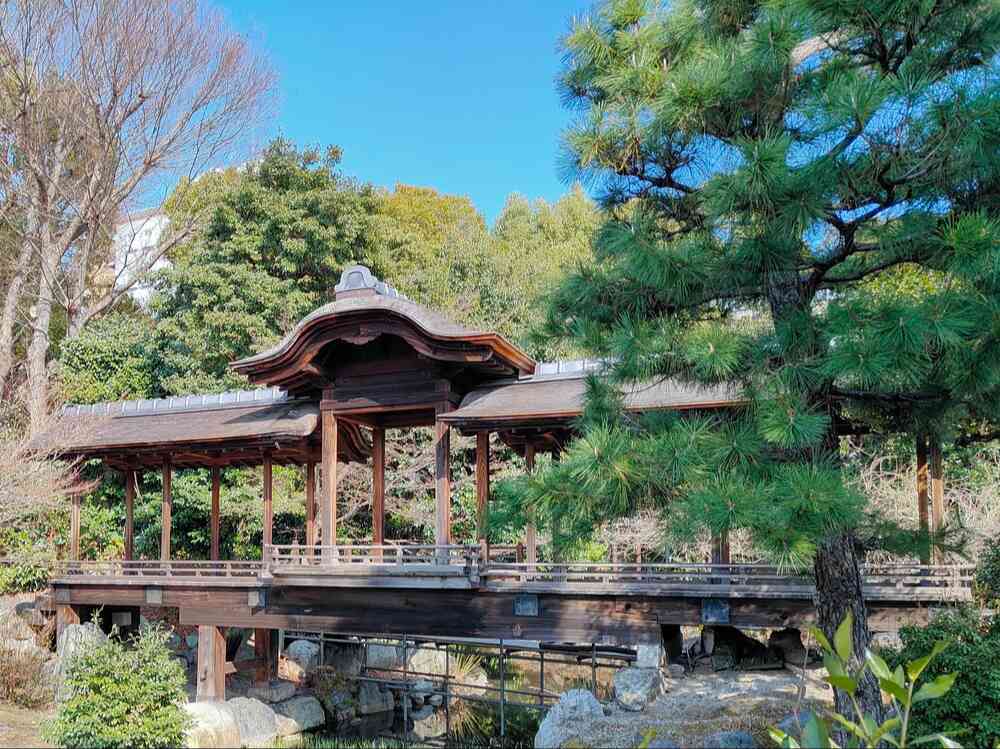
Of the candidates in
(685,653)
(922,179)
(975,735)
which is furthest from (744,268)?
(685,653)

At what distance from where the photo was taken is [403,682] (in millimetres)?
12562

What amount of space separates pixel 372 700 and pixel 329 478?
13.9ft

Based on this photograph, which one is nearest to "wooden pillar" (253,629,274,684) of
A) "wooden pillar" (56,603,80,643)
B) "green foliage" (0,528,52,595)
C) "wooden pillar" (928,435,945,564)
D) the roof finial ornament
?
"wooden pillar" (56,603,80,643)

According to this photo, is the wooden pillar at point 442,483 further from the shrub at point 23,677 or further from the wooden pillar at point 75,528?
the wooden pillar at point 75,528

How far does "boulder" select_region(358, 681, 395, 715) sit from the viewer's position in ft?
43.0

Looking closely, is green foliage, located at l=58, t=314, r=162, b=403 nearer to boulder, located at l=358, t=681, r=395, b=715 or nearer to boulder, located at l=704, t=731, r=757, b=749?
boulder, located at l=358, t=681, r=395, b=715

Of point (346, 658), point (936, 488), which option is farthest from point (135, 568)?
point (936, 488)

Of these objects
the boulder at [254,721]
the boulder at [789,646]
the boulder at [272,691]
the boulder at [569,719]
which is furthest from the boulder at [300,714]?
the boulder at [789,646]

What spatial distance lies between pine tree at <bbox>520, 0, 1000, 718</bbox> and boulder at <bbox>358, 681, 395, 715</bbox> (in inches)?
328

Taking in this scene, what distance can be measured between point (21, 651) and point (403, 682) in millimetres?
5020

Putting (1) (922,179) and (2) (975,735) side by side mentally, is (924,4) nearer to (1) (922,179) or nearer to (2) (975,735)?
(1) (922,179)

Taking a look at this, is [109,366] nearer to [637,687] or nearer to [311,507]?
[311,507]

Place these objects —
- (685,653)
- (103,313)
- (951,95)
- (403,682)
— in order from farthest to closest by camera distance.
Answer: (103,313)
(403,682)
(685,653)
(951,95)

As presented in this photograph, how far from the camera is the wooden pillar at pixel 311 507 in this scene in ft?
40.6
